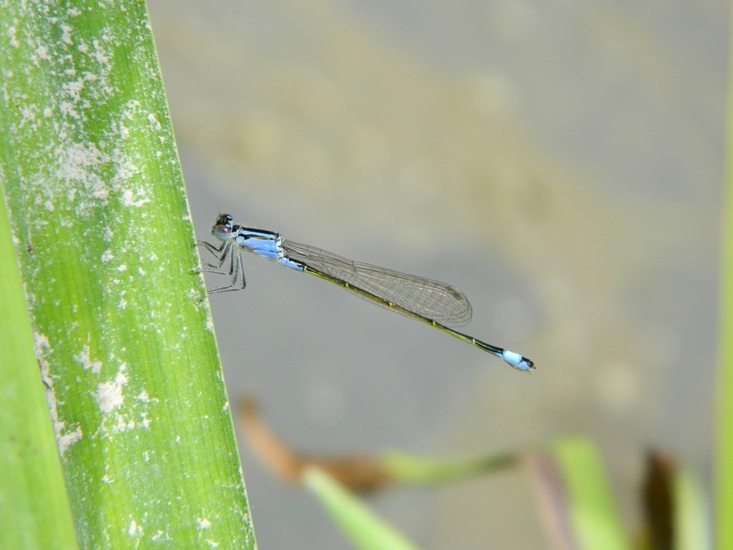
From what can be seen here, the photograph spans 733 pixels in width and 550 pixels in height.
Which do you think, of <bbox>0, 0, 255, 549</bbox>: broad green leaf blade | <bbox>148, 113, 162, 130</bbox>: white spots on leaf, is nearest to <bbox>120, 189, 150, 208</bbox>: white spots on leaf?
<bbox>0, 0, 255, 549</bbox>: broad green leaf blade

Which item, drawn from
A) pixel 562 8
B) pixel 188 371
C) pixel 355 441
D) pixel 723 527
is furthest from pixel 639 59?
pixel 188 371

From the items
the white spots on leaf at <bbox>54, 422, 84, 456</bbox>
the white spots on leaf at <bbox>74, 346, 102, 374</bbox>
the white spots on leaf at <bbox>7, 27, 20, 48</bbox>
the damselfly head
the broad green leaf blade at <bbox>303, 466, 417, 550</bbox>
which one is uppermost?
the damselfly head

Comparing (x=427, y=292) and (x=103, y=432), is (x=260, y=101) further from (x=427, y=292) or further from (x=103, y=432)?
(x=103, y=432)

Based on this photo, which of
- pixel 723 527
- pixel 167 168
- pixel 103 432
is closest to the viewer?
pixel 103 432

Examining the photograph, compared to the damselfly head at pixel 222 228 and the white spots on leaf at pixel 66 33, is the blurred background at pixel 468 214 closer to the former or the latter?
the damselfly head at pixel 222 228

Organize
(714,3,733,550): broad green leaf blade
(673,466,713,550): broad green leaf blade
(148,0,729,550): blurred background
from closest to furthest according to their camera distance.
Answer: (714,3,733,550): broad green leaf blade → (673,466,713,550): broad green leaf blade → (148,0,729,550): blurred background

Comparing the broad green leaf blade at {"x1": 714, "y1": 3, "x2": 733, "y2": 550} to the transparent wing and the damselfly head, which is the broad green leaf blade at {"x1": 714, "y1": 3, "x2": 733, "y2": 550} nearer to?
the transparent wing

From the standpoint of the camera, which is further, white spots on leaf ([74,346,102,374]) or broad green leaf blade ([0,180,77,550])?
white spots on leaf ([74,346,102,374])
